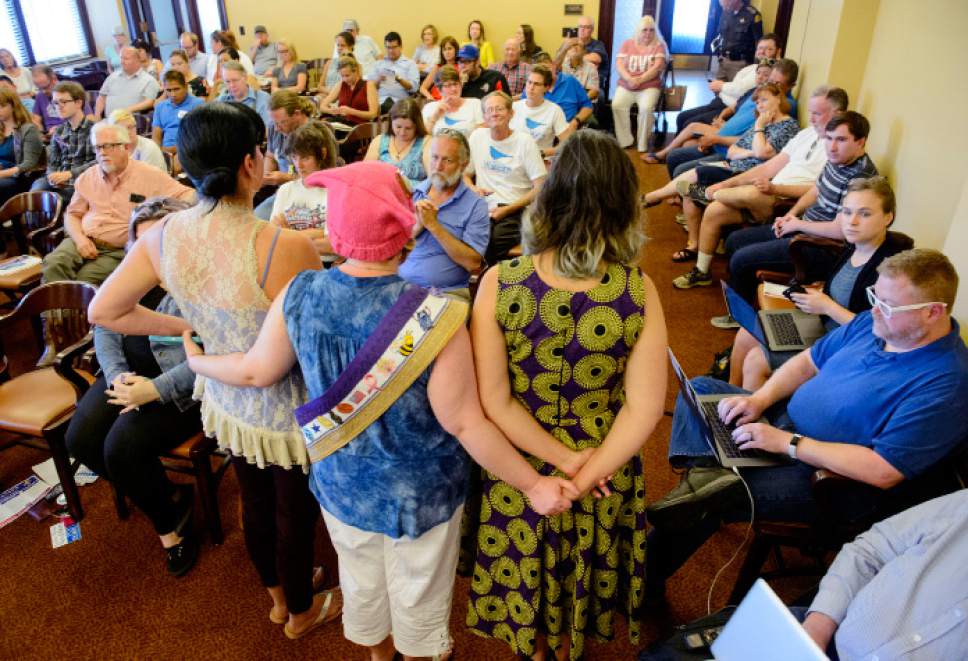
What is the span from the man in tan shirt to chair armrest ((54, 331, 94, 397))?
1088 mm

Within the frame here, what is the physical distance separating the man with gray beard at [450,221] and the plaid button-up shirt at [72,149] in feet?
10.0

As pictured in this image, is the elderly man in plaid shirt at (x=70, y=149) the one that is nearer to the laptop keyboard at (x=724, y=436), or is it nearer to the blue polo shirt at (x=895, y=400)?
the laptop keyboard at (x=724, y=436)

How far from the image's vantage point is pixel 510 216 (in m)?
3.79

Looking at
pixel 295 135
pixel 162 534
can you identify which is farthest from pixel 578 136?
pixel 295 135

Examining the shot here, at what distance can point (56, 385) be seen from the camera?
2.64m

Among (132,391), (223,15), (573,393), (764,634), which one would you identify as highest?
(223,15)

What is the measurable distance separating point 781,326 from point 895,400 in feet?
2.89

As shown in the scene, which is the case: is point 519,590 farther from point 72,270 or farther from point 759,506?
point 72,270

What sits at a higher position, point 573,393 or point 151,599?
point 573,393

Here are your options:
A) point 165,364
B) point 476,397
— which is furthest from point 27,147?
point 476,397

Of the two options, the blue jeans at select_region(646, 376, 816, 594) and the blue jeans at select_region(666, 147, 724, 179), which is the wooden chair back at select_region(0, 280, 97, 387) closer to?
the blue jeans at select_region(646, 376, 816, 594)

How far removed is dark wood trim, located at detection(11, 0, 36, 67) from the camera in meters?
8.23

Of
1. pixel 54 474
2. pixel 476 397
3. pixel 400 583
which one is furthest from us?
pixel 54 474

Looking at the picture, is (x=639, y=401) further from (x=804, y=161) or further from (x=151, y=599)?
(x=804, y=161)
